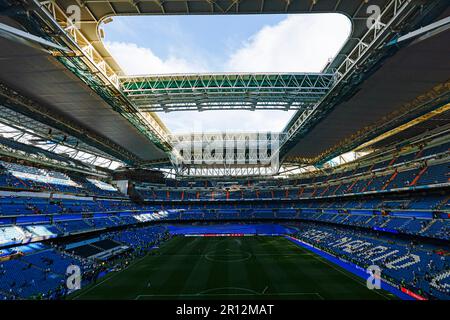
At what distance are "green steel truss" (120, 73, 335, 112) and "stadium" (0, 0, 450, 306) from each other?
166 millimetres

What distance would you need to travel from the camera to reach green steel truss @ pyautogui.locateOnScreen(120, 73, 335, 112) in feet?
78.5

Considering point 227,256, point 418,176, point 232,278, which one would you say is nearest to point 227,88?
point 232,278

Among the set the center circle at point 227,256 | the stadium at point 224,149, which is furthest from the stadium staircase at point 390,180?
the center circle at point 227,256

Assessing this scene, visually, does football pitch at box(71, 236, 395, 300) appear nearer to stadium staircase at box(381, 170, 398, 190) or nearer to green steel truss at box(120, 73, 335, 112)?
stadium staircase at box(381, 170, 398, 190)

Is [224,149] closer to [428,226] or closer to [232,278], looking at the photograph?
[232,278]

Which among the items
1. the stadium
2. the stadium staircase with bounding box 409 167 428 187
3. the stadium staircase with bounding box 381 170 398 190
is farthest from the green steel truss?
the stadium staircase with bounding box 381 170 398 190

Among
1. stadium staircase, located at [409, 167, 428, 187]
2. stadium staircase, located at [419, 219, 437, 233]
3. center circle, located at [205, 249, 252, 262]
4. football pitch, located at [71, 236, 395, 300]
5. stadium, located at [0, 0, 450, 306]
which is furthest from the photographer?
center circle, located at [205, 249, 252, 262]

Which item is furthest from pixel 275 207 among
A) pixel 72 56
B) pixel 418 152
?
pixel 72 56

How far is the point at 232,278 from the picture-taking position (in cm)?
2862

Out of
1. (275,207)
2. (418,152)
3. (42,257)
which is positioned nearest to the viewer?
(42,257)

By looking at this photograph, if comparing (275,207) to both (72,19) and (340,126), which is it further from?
(72,19)

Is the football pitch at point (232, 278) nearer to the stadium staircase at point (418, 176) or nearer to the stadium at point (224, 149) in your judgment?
the stadium at point (224, 149)

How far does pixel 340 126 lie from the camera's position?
33.6 metres
